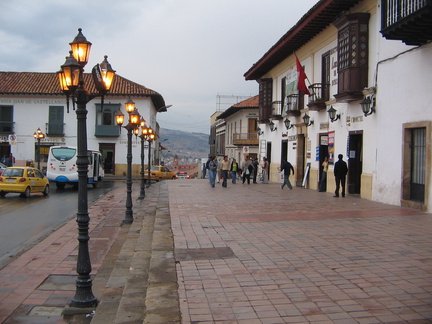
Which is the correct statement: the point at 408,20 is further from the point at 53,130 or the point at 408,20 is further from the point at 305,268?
the point at 53,130

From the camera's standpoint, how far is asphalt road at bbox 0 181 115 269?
918 cm

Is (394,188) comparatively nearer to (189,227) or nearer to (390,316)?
(189,227)

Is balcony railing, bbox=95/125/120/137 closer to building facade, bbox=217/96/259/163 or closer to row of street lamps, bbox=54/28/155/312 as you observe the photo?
building facade, bbox=217/96/259/163

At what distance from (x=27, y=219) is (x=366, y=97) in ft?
36.9

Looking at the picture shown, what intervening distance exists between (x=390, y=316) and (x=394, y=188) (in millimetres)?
9265

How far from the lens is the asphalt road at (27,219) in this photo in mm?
9180

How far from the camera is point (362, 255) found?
643 centimetres

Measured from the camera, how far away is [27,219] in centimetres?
1280

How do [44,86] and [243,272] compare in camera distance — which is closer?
[243,272]

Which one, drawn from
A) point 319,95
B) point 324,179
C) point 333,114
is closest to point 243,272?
point 333,114

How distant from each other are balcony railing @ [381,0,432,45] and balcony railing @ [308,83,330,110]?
6.85 metres

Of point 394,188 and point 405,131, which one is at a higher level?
point 405,131

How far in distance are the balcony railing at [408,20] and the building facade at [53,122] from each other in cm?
3141

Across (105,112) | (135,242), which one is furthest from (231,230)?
(105,112)
